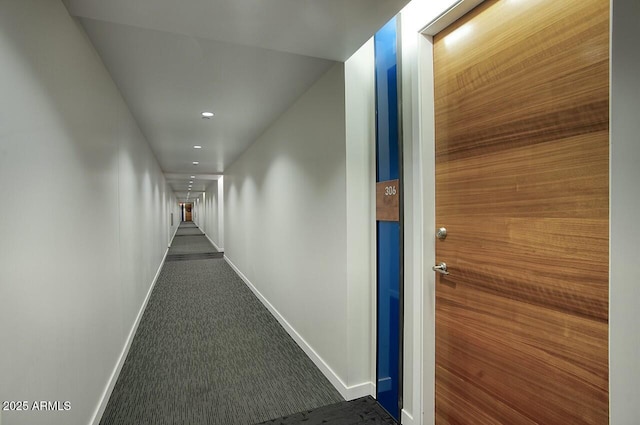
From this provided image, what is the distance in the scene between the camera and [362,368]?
221 cm

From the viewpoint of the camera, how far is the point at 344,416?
1978 mm

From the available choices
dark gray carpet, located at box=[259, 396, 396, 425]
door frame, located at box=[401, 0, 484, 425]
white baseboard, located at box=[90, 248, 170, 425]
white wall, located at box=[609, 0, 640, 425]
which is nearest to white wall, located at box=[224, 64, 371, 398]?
dark gray carpet, located at box=[259, 396, 396, 425]

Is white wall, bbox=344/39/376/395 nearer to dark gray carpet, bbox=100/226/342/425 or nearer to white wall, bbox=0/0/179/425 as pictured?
dark gray carpet, bbox=100/226/342/425

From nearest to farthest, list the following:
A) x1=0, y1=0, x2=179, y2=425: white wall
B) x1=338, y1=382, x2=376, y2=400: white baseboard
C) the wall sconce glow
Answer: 1. x1=0, y1=0, x2=179, y2=425: white wall
2. the wall sconce glow
3. x1=338, y1=382, x2=376, y2=400: white baseboard

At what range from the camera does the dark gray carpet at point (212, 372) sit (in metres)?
2.01

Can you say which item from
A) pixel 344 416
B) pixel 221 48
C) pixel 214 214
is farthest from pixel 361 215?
pixel 214 214

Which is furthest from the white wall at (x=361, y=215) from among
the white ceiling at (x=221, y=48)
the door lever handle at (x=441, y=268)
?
the door lever handle at (x=441, y=268)

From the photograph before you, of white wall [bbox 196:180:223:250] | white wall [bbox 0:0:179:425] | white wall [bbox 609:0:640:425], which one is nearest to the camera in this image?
white wall [bbox 609:0:640:425]

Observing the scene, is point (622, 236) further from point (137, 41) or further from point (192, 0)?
point (137, 41)

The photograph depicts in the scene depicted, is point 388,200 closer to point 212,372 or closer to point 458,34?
point 458,34

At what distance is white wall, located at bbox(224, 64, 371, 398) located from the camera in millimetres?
2207

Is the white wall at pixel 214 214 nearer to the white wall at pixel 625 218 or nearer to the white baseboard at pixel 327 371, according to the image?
the white baseboard at pixel 327 371

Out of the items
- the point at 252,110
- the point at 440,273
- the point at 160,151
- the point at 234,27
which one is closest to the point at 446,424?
the point at 440,273

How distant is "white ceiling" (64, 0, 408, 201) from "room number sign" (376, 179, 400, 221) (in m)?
0.89
